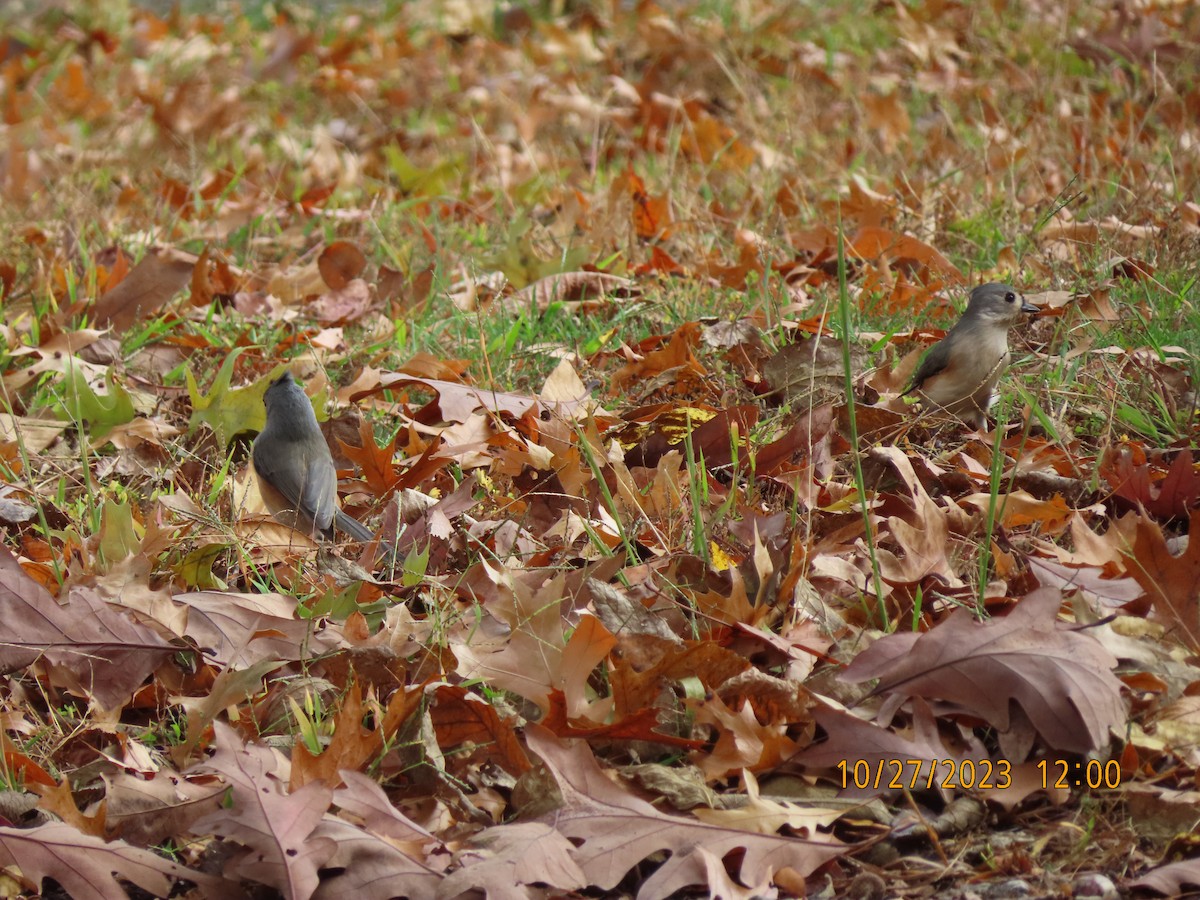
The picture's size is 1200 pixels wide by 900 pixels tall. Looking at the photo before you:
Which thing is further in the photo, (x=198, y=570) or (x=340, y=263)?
(x=340, y=263)

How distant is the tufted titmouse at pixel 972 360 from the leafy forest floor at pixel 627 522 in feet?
0.25

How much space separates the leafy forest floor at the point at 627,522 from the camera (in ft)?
6.81

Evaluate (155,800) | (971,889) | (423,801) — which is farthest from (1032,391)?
(155,800)

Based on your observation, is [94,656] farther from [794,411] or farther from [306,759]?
[794,411]

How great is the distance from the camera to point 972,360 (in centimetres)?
325

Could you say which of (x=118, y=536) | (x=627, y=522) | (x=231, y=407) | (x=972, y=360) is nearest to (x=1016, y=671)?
(x=627, y=522)

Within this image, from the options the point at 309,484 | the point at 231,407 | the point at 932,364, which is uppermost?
the point at 932,364

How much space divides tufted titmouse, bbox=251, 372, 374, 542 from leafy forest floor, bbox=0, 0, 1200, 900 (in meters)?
0.10

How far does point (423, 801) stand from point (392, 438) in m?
1.51

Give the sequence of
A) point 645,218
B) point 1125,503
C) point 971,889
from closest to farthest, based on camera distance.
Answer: point 971,889 → point 1125,503 → point 645,218

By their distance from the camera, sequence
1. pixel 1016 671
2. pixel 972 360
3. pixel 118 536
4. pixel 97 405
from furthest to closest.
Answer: pixel 97 405
pixel 972 360
pixel 118 536
pixel 1016 671

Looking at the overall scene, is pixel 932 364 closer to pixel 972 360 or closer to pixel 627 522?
pixel 972 360

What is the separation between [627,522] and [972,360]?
1029 mm

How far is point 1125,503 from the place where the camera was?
9.37 ft
